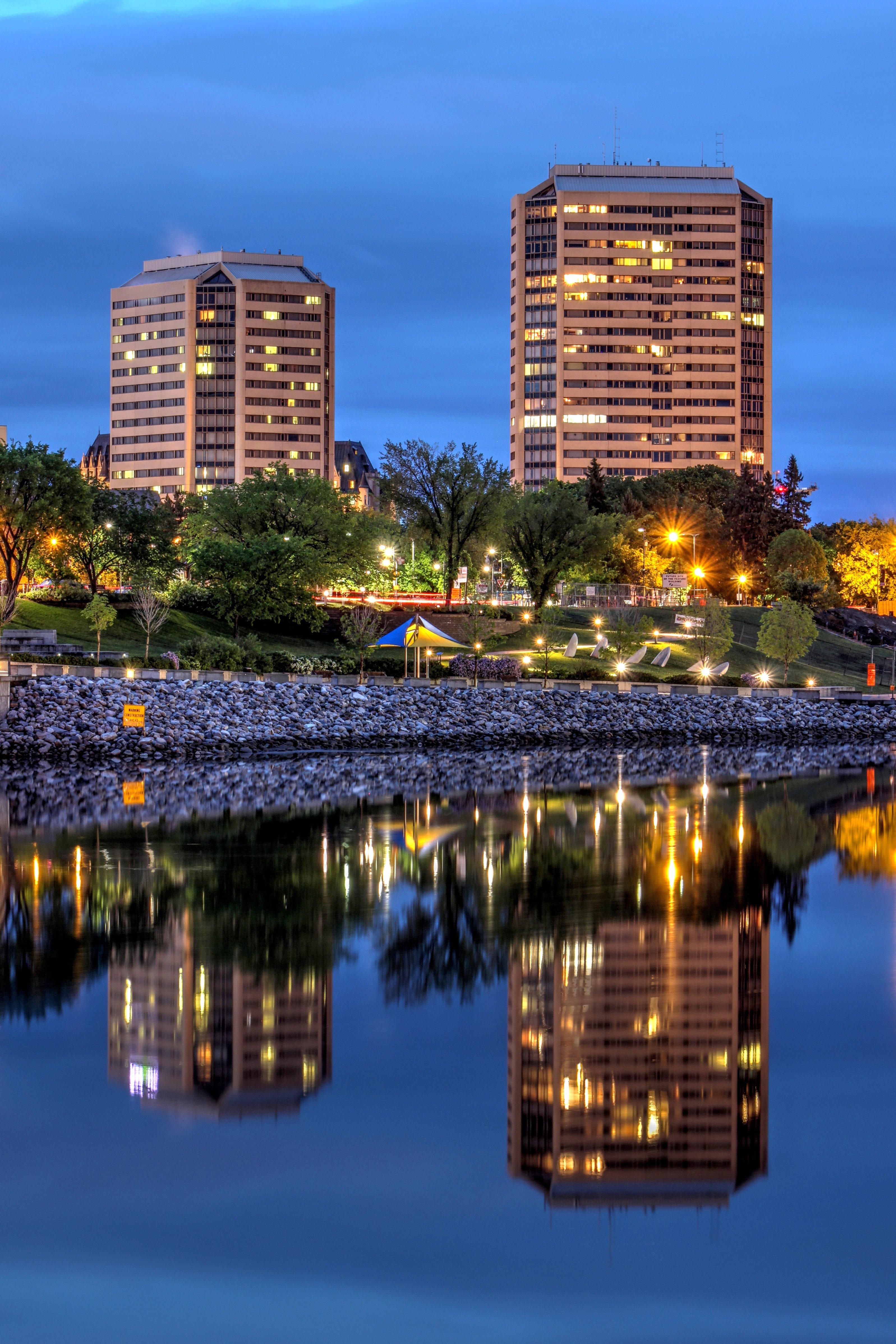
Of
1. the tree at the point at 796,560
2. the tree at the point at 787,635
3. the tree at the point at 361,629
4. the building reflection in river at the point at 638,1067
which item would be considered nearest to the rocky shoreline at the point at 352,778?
the tree at the point at 361,629

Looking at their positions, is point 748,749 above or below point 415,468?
below

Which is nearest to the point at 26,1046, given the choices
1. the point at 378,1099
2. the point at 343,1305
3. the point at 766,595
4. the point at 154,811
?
the point at 378,1099

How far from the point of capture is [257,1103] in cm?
1504

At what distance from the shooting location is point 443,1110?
48.9 ft

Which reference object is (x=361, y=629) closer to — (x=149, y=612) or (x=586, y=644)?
(x=149, y=612)

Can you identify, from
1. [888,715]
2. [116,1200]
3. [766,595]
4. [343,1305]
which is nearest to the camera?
[343,1305]

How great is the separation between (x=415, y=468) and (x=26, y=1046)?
94.0 metres

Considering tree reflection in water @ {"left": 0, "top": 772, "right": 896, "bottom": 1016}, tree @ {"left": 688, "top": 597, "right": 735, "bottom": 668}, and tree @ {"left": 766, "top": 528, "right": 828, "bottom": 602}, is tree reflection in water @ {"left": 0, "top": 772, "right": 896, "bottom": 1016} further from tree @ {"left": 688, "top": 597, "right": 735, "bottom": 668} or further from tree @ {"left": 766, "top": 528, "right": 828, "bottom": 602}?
tree @ {"left": 766, "top": 528, "right": 828, "bottom": 602}

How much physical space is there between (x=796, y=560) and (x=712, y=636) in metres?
41.5

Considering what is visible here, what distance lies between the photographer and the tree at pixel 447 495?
108 metres

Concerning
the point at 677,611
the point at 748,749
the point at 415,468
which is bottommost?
the point at 748,749

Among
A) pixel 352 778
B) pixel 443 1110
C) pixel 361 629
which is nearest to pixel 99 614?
pixel 361 629

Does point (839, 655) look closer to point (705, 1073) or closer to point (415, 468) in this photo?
point (415, 468)

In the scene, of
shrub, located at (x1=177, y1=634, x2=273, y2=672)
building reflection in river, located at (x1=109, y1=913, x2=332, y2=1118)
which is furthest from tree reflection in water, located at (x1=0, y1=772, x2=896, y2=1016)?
shrub, located at (x1=177, y1=634, x2=273, y2=672)
